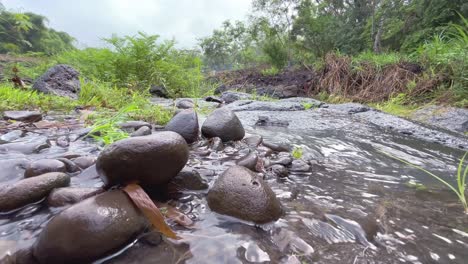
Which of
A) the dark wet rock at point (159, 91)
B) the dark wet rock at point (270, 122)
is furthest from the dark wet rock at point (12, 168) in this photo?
the dark wet rock at point (159, 91)

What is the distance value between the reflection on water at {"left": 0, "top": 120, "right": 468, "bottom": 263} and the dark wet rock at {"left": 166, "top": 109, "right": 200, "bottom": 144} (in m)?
0.31

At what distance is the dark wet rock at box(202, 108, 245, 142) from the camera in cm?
212

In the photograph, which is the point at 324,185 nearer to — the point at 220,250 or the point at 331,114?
the point at 220,250

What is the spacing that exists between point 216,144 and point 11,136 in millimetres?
1400

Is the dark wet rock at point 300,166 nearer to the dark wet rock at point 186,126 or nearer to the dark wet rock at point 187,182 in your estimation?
the dark wet rock at point 187,182

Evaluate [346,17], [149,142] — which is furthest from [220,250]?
[346,17]

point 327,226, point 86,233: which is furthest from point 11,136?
point 327,226

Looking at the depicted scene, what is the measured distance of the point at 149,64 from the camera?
5.57 meters

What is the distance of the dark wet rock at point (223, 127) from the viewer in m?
2.12

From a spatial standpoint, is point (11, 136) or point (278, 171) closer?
point (278, 171)

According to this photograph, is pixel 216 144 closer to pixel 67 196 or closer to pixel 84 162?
pixel 84 162

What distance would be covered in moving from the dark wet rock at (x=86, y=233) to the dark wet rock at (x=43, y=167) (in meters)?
0.51

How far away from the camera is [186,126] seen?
6.65 feet

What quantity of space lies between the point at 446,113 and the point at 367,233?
11.9 feet
